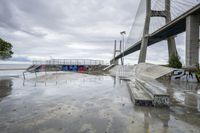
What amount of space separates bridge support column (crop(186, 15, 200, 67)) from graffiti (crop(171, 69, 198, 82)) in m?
0.97

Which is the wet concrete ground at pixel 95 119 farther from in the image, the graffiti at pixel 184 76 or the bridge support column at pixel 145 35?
the bridge support column at pixel 145 35

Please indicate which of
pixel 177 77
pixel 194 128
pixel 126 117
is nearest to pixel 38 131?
pixel 126 117

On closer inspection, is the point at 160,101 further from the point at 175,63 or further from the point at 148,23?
the point at 148,23

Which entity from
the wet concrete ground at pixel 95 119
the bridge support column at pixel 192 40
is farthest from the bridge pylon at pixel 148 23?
the wet concrete ground at pixel 95 119

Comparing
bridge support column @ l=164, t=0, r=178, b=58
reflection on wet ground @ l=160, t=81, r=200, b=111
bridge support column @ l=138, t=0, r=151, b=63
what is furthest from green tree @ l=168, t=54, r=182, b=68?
reflection on wet ground @ l=160, t=81, r=200, b=111

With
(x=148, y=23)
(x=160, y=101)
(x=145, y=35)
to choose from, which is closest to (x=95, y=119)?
(x=160, y=101)

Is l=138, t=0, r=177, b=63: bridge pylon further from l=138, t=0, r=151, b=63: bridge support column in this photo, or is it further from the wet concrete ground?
the wet concrete ground

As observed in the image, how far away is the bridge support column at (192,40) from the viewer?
17.5 m

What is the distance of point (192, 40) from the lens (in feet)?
58.2

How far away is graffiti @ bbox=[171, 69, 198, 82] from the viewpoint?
1678cm

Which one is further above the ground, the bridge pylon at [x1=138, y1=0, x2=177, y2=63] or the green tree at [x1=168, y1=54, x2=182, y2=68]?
the bridge pylon at [x1=138, y1=0, x2=177, y2=63]

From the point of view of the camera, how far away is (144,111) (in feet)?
16.8

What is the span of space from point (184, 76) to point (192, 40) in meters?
4.36

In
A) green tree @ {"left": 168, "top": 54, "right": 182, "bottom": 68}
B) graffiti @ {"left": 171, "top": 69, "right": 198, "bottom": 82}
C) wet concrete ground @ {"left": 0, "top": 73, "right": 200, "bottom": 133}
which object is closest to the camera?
wet concrete ground @ {"left": 0, "top": 73, "right": 200, "bottom": 133}
